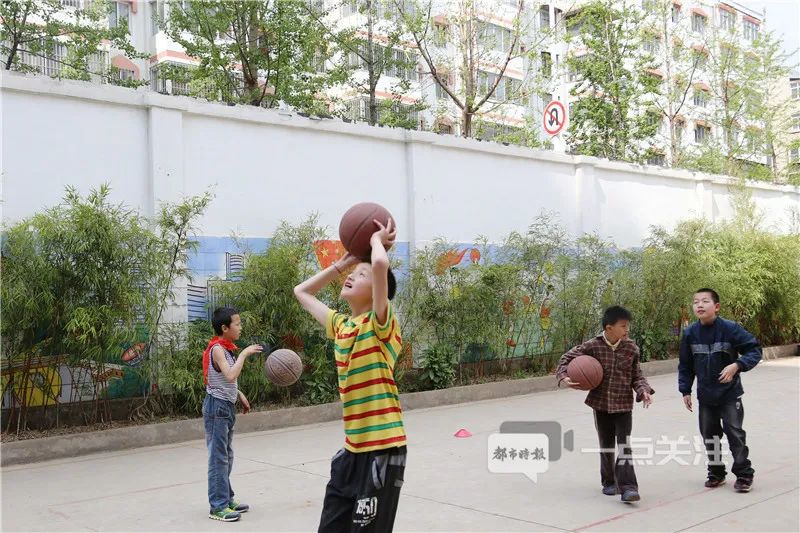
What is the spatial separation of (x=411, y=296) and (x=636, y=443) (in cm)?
398

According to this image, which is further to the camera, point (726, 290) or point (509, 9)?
point (509, 9)

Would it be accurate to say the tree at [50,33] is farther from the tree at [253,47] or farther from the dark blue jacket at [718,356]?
the dark blue jacket at [718,356]

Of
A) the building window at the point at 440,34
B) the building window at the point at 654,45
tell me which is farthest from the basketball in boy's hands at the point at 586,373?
the building window at the point at 654,45

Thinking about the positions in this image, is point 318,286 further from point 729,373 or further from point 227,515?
point 729,373

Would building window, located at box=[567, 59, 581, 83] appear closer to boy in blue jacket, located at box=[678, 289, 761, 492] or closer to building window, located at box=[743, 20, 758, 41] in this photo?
building window, located at box=[743, 20, 758, 41]

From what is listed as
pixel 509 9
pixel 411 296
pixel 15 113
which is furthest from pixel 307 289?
pixel 509 9

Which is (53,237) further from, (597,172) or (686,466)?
(597,172)

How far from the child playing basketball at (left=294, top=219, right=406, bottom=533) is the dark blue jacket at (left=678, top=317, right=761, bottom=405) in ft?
11.1

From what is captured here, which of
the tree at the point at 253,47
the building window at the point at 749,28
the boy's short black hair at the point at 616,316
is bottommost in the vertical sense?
the boy's short black hair at the point at 616,316

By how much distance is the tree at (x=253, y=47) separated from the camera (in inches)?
671

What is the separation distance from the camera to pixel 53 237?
7145 mm

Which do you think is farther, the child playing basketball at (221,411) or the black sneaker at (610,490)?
the black sneaker at (610,490)

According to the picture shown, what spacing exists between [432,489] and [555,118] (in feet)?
36.9

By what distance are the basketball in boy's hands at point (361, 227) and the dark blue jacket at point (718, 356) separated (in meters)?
3.51
